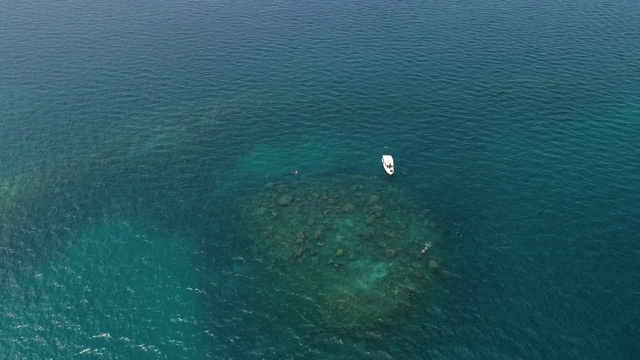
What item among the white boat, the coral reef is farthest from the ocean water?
the white boat

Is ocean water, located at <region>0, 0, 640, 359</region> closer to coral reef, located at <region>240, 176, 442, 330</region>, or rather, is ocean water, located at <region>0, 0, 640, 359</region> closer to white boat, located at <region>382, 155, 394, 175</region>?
coral reef, located at <region>240, 176, 442, 330</region>

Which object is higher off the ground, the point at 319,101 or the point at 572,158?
the point at 319,101

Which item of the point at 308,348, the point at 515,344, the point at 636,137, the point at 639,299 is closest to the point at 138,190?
the point at 308,348

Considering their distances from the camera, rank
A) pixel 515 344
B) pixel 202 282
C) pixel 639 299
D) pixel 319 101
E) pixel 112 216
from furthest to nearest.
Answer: pixel 319 101
pixel 112 216
pixel 202 282
pixel 639 299
pixel 515 344

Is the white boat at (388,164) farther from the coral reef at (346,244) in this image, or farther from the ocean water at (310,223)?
the coral reef at (346,244)

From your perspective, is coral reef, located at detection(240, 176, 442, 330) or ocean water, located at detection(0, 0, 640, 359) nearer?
ocean water, located at detection(0, 0, 640, 359)

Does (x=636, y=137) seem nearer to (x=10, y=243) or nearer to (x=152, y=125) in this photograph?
(x=152, y=125)
